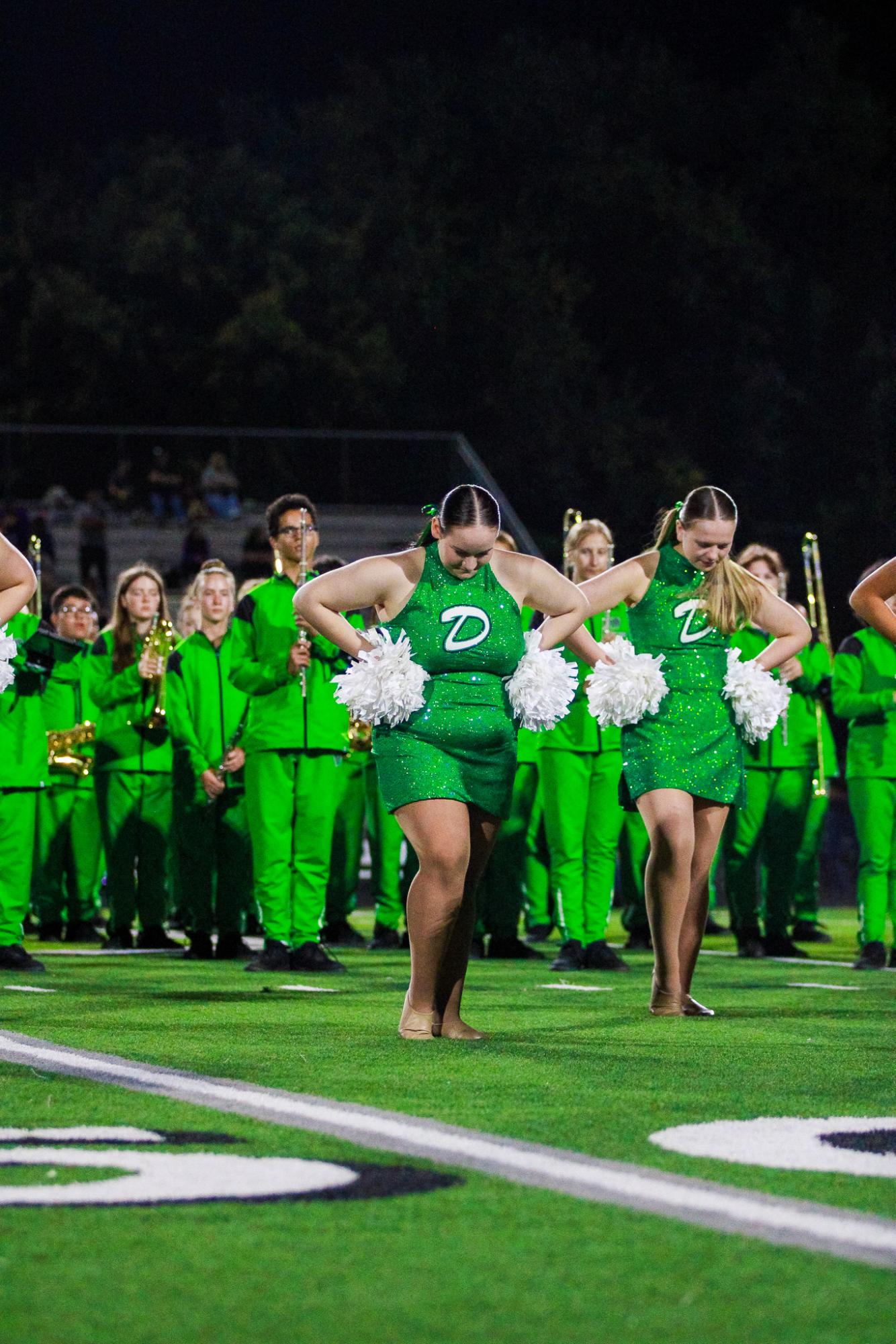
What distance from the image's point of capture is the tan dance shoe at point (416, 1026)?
7.40m

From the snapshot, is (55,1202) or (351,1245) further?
(55,1202)

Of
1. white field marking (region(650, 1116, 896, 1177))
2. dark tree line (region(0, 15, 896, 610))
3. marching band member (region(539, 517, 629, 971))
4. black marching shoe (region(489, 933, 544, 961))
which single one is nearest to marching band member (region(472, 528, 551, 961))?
black marching shoe (region(489, 933, 544, 961))

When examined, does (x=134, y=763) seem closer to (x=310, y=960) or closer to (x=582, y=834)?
(x=310, y=960)

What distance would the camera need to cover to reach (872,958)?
11.1m

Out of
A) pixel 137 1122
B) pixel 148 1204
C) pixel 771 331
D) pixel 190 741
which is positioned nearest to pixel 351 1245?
pixel 148 1204

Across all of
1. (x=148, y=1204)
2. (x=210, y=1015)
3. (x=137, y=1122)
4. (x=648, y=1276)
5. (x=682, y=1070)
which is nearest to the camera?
(x=648, y=1276)

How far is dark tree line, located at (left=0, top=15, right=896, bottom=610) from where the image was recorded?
36031 mm

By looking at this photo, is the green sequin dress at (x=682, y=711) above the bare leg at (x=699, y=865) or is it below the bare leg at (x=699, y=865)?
above

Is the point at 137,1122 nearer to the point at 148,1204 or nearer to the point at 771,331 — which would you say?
the point at 148,1204

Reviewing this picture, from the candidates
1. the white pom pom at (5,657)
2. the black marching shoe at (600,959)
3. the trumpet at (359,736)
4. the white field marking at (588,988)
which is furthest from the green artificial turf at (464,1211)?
the trumpet at (359,736)

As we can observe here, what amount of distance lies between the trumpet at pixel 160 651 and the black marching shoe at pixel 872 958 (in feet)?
13.1

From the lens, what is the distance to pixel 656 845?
830cm

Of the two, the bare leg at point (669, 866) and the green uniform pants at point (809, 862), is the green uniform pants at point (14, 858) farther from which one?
the green uniform pants at point (809, 862)

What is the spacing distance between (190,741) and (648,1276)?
828 cm
